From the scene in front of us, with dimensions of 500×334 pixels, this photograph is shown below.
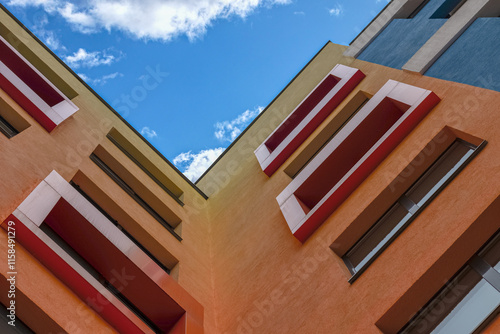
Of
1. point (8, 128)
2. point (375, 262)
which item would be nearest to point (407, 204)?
point (375, 262)

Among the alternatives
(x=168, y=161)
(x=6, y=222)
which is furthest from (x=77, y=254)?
(x=168, y=161)

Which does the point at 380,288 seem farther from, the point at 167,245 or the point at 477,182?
the point at 167,245

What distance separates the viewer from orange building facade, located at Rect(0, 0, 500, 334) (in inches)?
266

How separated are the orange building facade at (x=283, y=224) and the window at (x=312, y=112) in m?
0.07

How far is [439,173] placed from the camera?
852 centimetres

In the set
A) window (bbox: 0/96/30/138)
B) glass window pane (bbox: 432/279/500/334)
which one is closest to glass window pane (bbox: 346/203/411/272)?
glass window pane (bbox: 432/279/500/334)

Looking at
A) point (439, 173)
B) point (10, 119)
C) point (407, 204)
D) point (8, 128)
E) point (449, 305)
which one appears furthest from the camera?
point (10, 119)

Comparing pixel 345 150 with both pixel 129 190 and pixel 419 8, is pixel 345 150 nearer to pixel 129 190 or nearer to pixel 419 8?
pixel 129 190

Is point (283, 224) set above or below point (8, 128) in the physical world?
above

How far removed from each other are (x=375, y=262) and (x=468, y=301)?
1532 millimetres

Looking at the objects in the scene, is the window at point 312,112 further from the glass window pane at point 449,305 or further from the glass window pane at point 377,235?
the glass window pane at point 449,305

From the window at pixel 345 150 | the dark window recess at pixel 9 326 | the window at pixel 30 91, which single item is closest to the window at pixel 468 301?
the window at pixel 345 150

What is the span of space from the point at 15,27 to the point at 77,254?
348 inches

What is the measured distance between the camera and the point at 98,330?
22.5 feet
